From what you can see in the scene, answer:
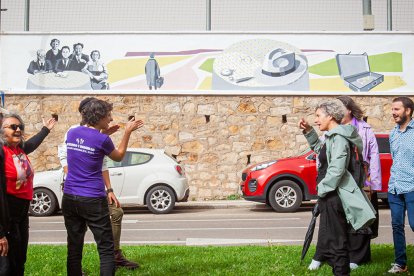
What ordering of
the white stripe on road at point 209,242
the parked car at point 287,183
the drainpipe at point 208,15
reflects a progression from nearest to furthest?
1. the white stripe on road at point 209,242
2. the parked car at point 287,183
3. the drainpipe at point 208,15

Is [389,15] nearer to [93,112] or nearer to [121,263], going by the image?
[121,263]

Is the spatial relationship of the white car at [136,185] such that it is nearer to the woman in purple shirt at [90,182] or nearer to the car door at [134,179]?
the car door at [134,179]

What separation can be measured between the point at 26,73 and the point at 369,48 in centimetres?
1083

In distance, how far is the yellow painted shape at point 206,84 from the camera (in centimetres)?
1953

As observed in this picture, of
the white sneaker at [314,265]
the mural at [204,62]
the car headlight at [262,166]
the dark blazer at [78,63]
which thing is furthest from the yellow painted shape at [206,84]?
the white sneaker at [314,265]

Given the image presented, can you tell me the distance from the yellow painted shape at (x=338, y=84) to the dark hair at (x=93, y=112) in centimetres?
1467

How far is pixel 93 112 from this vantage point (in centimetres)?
561

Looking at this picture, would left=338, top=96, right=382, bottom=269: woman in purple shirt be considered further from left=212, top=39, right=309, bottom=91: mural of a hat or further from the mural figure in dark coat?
the mural figure in dark coat

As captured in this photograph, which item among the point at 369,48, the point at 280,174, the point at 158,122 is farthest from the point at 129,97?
the point at 369,48

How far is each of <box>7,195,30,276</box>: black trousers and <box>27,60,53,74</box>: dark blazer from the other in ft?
49.2

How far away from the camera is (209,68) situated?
1967 cm

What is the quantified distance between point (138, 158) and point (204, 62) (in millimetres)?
5293

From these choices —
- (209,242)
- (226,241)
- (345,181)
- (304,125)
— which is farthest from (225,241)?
(345,181)

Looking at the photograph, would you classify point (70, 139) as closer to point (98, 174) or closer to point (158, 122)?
point (98, 174)
